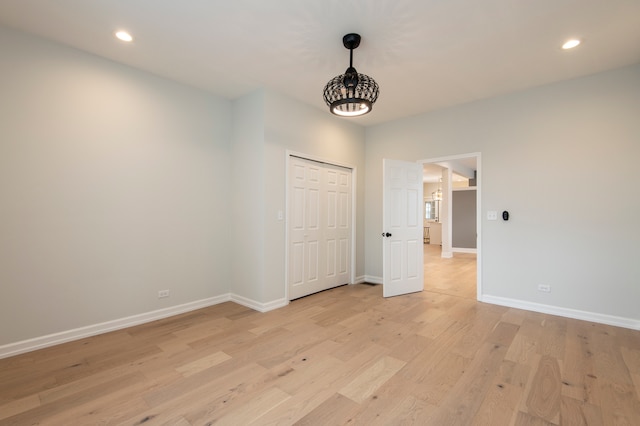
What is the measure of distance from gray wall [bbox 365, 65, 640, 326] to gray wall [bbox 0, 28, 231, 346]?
3865 mm

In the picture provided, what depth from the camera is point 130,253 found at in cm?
328

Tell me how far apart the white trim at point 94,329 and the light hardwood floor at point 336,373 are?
98mm

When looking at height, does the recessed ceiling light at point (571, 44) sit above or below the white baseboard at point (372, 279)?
above

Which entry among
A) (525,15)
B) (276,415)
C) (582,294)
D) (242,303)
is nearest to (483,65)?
(525,15)

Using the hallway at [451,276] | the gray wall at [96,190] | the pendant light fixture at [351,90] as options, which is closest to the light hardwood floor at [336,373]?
the gray wall at [96,190]

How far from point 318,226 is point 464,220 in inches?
287

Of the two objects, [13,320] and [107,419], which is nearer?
[107,419]

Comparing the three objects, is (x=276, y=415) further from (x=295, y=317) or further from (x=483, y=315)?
(x=483, y=315)

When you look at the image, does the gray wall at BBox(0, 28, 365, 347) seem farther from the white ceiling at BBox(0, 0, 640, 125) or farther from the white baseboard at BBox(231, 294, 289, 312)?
the white ceiling at BBox(0, 0, 640, 125)

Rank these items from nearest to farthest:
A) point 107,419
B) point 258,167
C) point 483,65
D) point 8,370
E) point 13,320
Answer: point 107,419, point 8,370, point 13,320, point 483,65, point 258,167

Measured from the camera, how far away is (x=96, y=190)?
3.05 meters

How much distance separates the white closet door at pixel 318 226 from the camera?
13.7 feet

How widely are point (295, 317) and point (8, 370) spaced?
8.33 ft

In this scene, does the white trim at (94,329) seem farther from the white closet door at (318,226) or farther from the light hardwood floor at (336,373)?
the white closet door at (318,226)
